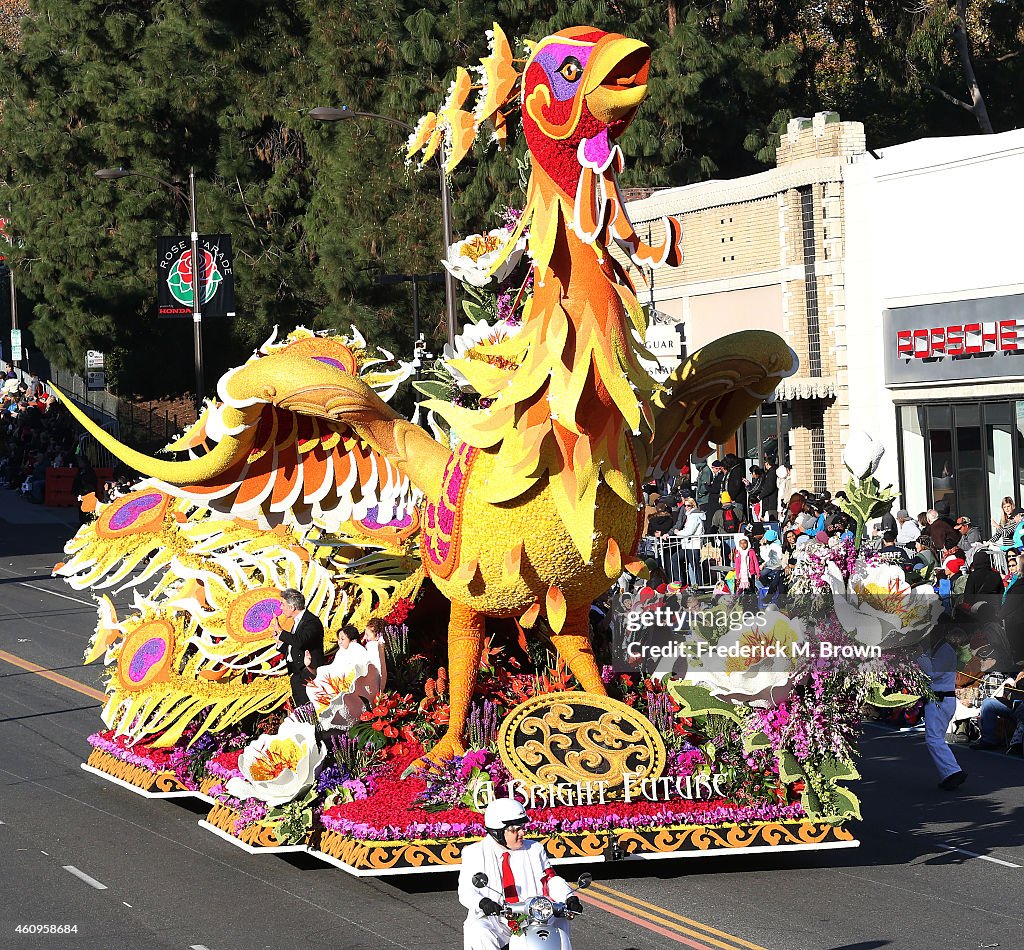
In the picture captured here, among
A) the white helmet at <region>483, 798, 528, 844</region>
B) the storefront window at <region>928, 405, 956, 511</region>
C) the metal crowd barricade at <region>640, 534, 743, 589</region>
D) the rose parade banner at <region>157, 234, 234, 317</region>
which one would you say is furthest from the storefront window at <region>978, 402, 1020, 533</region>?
the white helmet at <region>483, 798, 528, 844</region>

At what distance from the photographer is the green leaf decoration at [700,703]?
1211cm

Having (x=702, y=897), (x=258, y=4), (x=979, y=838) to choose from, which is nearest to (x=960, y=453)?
(x=979, y=838)

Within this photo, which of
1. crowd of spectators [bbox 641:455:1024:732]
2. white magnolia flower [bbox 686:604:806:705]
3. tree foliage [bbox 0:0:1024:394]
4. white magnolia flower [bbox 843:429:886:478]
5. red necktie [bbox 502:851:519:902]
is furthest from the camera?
tree foliage [bbox 0:0:1024:394]

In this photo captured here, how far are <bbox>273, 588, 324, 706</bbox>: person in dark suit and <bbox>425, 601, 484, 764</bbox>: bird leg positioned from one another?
115cm

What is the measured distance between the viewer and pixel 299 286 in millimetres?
45000

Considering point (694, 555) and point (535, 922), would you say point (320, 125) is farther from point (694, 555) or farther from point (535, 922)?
point (535, 922)

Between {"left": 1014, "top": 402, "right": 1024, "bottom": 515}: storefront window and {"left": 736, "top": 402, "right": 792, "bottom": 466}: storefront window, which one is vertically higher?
{"left": 736, "top": 402, "right": 792, "bottom": 466}: storefront window

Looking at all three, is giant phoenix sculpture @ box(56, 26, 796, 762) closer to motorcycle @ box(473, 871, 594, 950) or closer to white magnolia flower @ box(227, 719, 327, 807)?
white magnolia flower @ box(227, 719, 327, 807)

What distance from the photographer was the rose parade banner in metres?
31.8

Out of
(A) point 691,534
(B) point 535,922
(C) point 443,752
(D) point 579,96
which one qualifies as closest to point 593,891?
(C) point 443,752

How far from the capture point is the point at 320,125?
43.3 m

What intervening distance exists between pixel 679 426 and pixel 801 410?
708 inches

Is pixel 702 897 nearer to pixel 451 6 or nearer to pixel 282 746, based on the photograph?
pixel 282 746

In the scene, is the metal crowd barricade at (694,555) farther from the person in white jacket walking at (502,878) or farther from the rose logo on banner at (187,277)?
the person in white jacket walking at (502,878)
